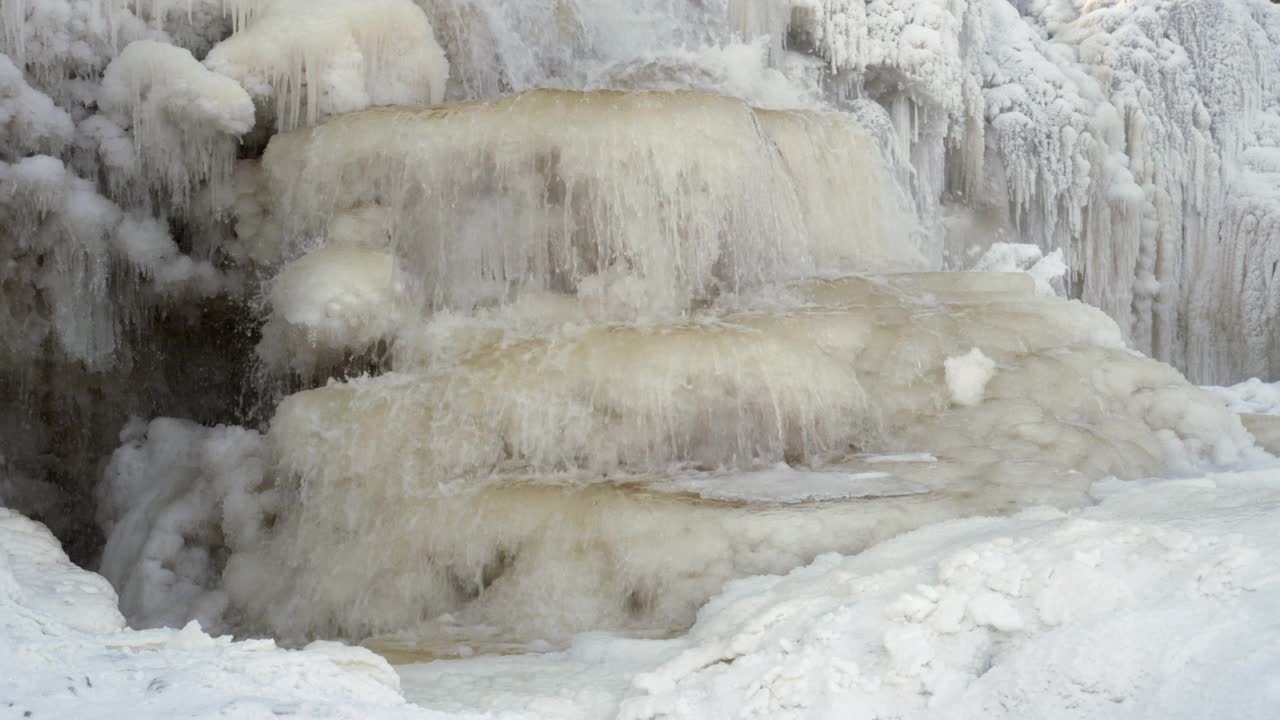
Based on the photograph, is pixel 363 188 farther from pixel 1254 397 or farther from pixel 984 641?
pixel 1254 397

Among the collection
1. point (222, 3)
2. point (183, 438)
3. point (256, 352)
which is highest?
point (222, 3)

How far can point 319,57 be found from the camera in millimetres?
8312

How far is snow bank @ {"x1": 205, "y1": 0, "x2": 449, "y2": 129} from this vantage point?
8.30 meters

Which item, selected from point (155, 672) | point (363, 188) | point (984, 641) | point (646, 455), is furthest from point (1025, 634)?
point (363, 188)

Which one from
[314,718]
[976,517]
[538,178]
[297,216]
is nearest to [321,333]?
[297,216]

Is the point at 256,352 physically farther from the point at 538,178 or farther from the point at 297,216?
the point at 538,178

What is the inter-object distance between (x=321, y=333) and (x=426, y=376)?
0.98 m

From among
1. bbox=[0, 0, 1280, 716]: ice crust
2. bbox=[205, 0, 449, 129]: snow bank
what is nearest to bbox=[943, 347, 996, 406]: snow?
bbox=[0, 0, 1280, 716]: ice crust

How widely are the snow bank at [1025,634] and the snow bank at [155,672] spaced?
958 millimetres

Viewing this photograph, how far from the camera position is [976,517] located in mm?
5570

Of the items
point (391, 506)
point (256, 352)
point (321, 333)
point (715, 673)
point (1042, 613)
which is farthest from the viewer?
point (256, 352)

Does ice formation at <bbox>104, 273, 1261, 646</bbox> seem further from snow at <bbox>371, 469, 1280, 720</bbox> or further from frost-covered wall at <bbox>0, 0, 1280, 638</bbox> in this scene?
snow at <bbox>371, 469, 1280, 720</bbox>

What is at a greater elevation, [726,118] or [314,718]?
[726,118]

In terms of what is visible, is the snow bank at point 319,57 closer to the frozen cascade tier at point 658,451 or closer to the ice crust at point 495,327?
the ice crust at point 495,327
